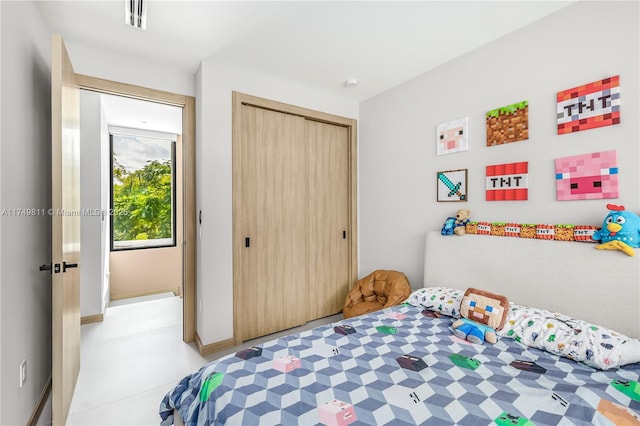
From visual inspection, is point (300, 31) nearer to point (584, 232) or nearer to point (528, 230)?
point (528, 230)

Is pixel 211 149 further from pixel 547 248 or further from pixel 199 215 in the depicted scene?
pixel 547 248

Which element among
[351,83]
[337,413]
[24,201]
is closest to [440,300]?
[337,413]

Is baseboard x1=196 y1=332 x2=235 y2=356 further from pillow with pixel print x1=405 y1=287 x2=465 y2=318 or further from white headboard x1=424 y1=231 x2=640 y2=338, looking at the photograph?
white headboard x1=424 y1=231 x2=640 y2=338

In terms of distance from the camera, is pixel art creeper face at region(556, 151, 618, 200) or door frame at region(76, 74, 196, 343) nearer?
pixel art creeper face at region(556, 151, 618, 200)

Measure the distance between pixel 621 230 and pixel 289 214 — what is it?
8.03ft

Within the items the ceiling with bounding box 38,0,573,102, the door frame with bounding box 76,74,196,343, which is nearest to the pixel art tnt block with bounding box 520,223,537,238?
the ceiling with bounding box 38,0,573,102

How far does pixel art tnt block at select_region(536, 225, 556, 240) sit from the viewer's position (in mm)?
1884

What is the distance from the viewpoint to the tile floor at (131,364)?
183 centimetres

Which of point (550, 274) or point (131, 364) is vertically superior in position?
point (550, 274)

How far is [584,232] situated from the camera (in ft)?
5.69

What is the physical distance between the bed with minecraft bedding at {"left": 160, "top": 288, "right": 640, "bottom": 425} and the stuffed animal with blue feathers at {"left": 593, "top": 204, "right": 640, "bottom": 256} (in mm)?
461

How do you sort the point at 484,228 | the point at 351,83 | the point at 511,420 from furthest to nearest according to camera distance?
1. the point at 351,83
2. the point at 484,228
3. the point at 511,420

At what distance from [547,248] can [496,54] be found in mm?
1489

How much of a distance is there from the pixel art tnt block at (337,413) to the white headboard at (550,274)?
5.05ft
